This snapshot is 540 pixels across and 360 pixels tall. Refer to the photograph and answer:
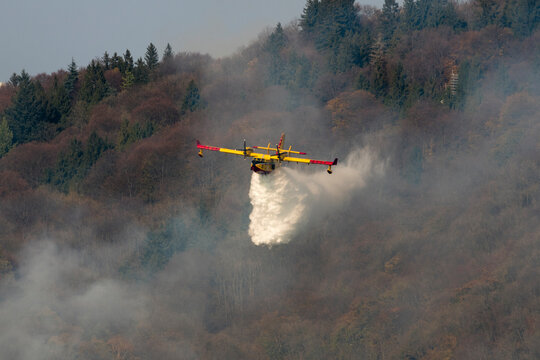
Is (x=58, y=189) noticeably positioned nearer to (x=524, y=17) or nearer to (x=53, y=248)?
(x=53, y=248)

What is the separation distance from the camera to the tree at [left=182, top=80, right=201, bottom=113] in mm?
125375

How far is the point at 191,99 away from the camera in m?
126

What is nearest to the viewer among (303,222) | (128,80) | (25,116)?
(303,222)

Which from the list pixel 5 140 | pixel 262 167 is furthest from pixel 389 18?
pixel 262 167

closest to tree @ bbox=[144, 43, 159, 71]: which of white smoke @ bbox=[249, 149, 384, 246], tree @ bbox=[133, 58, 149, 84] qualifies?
tree @ bbox=[133, 58, 149, 84]

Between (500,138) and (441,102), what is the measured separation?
1242 centimetres

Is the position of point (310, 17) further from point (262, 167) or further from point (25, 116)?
point (262, 167)

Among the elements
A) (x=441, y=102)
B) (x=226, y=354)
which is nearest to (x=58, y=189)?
(x=226, y=354)

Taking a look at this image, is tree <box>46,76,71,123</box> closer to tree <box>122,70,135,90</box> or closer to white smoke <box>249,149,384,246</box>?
tree <box>122,70,135,90</box>

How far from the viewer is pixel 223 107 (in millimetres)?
124812

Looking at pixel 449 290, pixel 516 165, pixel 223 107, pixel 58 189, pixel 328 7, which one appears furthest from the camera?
pixel 328 7

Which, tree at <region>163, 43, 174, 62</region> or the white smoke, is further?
tree at <region>163, 43, 174, 62</region>

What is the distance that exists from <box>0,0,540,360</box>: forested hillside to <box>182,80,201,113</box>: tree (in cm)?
20

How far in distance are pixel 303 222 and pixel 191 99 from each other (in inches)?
1784
